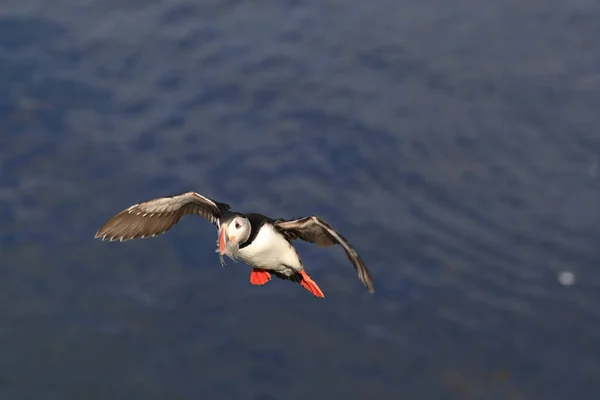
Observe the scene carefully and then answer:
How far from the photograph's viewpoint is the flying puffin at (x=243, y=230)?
1425cm

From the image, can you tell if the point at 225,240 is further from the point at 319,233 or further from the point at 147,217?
the point at 147,217

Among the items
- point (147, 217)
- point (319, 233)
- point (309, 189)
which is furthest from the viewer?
point (309, 189)

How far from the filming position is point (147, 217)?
1545 centimetres

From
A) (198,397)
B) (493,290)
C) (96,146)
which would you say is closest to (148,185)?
(96,146)

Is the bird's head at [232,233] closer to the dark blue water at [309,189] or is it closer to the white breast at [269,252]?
the white breast at [269,252]

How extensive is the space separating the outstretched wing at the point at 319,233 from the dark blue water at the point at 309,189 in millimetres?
4360

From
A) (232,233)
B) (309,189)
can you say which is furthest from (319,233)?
(309,189)

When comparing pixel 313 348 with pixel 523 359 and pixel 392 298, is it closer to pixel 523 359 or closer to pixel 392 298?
pixel 392 298

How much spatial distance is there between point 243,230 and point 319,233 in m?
0.91

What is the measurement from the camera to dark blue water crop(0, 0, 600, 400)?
744 inches

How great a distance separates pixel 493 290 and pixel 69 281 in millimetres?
6891

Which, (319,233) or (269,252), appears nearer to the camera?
(319,233)

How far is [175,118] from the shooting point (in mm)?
22812

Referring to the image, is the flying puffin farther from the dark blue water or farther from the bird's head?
the dark blue water
